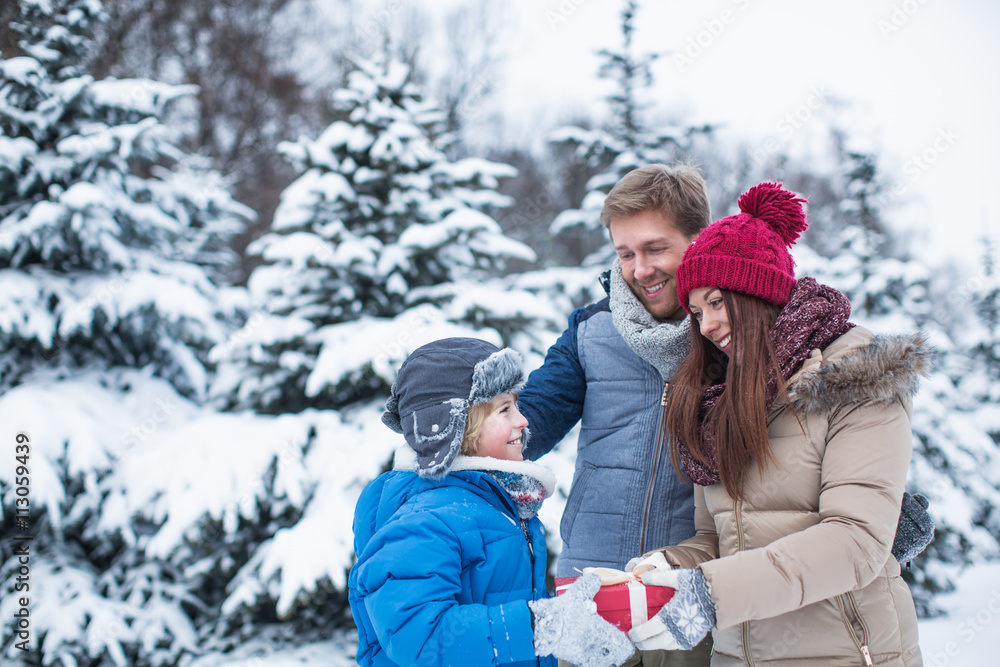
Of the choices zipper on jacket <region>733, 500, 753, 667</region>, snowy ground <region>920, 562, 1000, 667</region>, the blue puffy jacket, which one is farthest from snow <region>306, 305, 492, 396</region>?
snowy ground <region>920, 562, 1000, 667</region>

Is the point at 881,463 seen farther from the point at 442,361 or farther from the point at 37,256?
the point at 37,256

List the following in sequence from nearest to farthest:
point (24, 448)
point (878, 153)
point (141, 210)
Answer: point (24, 448)
point (141, 210)
point (878, 153)

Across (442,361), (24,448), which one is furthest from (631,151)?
(24,448)

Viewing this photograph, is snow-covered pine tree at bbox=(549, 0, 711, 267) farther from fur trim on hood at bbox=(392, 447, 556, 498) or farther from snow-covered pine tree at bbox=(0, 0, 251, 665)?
fur trim on hood at bbox=(392, 447, 556, 498)

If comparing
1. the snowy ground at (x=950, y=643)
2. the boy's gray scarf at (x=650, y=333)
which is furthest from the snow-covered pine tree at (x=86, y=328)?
the boy's gray scarf at (x=650, y=333)

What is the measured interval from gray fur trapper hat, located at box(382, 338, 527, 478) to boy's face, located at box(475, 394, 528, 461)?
0.18 ft

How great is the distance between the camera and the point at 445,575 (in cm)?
151

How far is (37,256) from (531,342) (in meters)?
4.36

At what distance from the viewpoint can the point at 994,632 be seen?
226 inches

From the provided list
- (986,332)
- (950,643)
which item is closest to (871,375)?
(950,643)

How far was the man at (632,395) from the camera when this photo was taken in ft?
6.92

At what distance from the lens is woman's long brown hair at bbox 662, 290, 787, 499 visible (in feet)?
5.34

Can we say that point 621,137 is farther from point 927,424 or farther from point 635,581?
point 635,581

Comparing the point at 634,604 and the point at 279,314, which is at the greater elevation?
the point at 279,314
